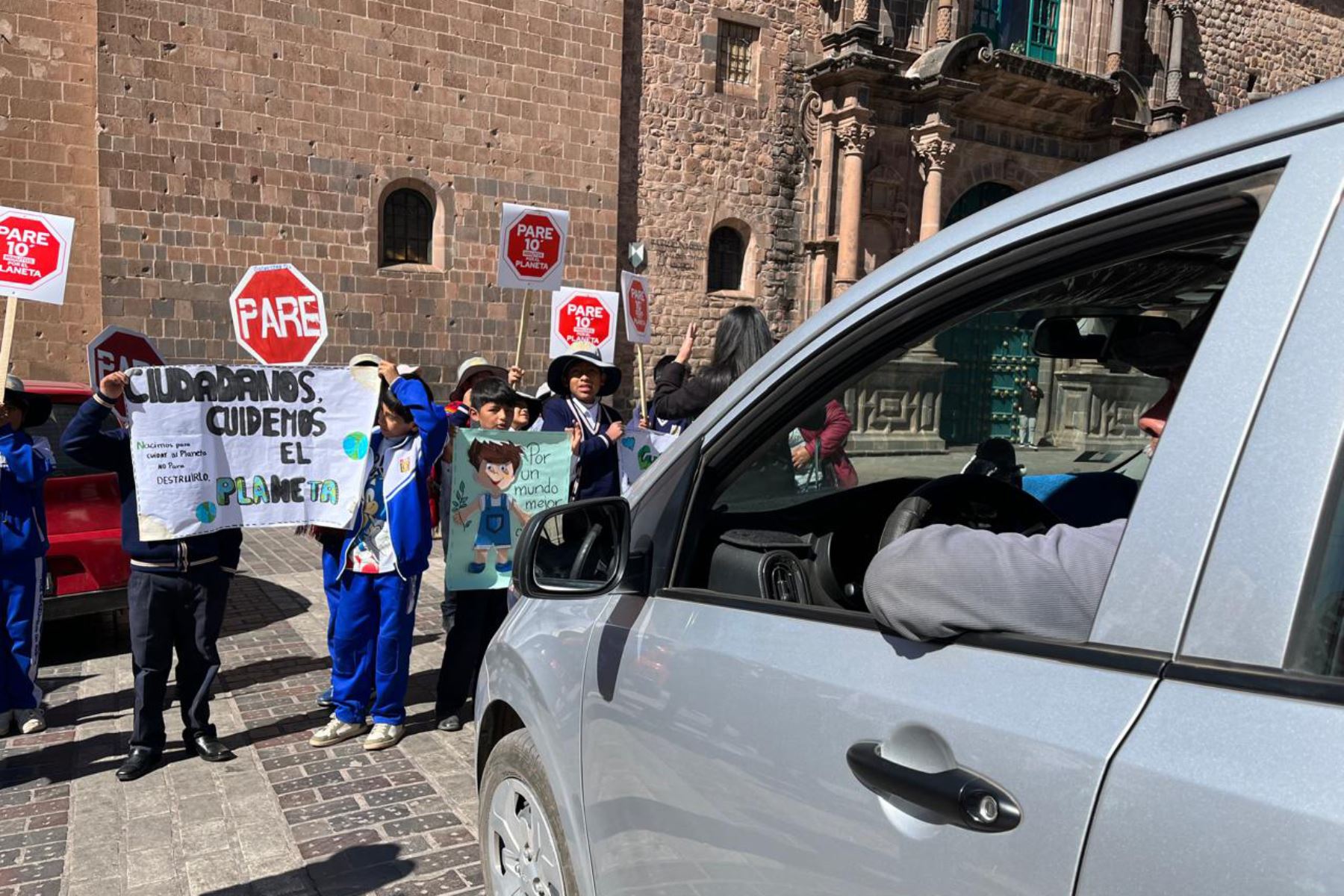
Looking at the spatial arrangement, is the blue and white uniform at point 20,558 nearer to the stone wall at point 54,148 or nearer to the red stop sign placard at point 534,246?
the red stop sign placard at point 534,246

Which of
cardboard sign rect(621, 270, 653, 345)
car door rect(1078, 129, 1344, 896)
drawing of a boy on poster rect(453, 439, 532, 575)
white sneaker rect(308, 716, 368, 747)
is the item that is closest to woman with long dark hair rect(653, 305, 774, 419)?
drawing of a boy on poster rect(453, 439, 532, 575)

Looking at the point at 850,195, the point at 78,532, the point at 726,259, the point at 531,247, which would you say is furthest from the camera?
the point at 726,259

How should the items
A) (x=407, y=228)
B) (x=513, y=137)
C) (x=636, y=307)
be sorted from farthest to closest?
(x=513, y=137) → (x=407, y=228) → (x=636, y=307)

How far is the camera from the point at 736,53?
18188 mm

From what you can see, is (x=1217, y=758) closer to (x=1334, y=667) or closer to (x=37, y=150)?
(x=1334, y=667)

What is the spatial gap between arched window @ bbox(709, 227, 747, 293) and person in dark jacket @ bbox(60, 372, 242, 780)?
1469 cm

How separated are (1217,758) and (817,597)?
1027 mm

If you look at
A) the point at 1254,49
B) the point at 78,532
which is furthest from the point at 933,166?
the point at 78,532

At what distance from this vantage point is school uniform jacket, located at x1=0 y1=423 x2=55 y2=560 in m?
4.70

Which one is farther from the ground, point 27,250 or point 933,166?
point 933,166

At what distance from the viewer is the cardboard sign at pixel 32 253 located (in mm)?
5492

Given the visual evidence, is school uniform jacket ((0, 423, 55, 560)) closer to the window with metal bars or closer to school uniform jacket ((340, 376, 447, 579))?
school uniform jacket ((340, 376, 447, 579))

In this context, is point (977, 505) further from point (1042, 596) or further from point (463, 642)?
point (463, 642)

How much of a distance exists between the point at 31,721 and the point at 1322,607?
5.69m
